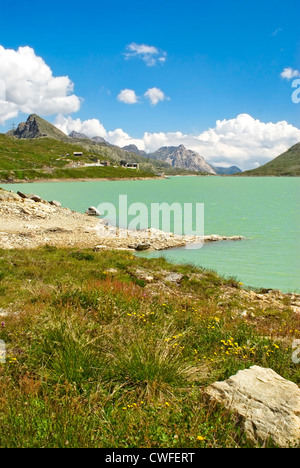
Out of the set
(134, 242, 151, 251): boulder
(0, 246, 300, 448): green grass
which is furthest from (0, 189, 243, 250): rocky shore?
(0, 246, 300, 448): green grass

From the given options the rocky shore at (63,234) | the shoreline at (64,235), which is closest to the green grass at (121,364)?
the shoreline at (64,235)

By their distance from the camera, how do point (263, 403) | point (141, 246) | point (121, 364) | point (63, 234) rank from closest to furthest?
point (263, 403), point (121, 364), point (141, 246), point (63, 234)

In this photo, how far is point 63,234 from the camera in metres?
26.8

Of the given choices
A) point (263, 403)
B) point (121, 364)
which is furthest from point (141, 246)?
point (263, 403)

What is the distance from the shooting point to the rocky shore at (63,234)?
2320 centimetres

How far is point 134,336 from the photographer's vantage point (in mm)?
6480

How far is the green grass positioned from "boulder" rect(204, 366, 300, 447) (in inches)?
7.5

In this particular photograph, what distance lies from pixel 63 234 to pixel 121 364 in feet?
74.5

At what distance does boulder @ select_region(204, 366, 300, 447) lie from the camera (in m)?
3.90

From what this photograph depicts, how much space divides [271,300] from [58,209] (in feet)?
109

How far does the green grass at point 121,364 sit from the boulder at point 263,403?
0.19m

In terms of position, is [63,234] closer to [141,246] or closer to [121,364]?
[141,246]

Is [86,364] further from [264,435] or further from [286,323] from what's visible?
[286,323]

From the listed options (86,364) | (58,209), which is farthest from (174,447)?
(58,209)
